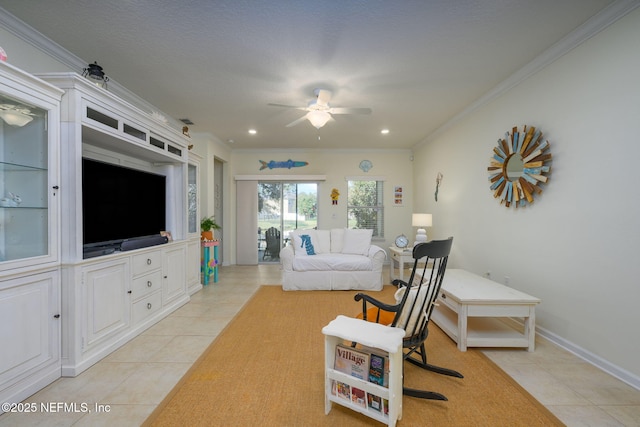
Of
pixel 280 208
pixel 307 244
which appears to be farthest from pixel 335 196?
pixel 307 244

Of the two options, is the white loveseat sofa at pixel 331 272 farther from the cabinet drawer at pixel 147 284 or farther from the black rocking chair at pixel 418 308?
the black rocking chair at pixel 418 308

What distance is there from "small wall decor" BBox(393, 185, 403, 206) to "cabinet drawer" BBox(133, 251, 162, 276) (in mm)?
4950

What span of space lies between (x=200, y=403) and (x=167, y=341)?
105 cm

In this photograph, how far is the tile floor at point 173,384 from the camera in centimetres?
155

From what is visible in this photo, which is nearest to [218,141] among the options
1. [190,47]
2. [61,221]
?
[190,47]

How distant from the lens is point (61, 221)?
1.92 meters

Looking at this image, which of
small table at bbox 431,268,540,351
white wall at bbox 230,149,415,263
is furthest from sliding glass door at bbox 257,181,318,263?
small table at bbox 431,268,540,351

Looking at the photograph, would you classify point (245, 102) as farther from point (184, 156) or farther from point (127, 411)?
point (127, 411)

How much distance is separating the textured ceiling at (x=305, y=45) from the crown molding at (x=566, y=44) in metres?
0.05

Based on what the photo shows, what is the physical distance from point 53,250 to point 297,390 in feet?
6.41

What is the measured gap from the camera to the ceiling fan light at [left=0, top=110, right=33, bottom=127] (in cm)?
170

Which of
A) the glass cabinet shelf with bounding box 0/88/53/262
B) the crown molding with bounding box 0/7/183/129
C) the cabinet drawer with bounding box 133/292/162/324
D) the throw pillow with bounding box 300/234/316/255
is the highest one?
the crown molding with bounding box 0/7/183/129

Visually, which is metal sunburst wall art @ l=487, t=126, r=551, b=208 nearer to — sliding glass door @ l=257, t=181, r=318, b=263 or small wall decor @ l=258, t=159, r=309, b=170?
sliding glass door @ l=257, t=181, r=318, b=263

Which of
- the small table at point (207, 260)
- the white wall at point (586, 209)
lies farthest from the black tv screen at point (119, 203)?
the white wall at point (586, 209)
